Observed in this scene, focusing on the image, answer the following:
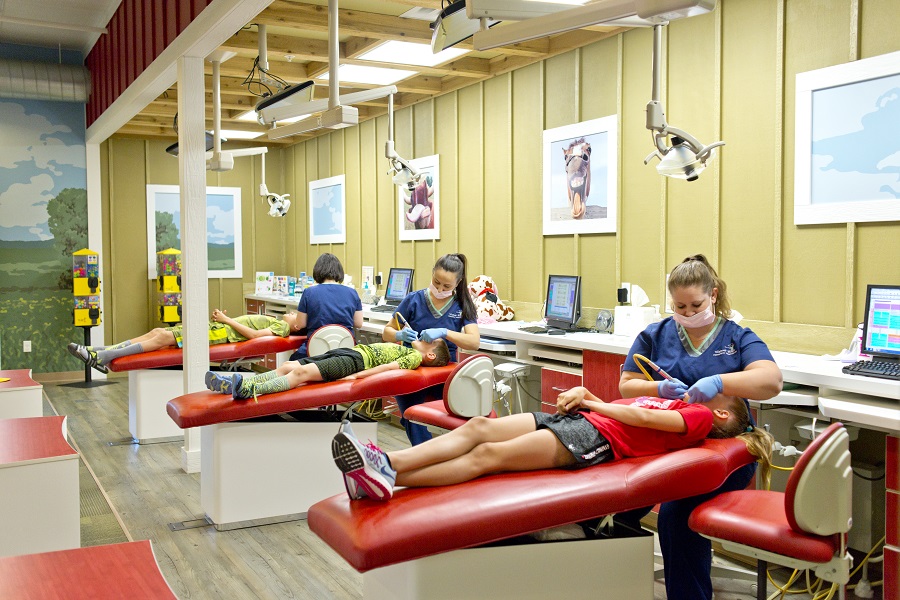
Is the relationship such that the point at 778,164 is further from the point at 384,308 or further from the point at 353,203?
the point at 353,203

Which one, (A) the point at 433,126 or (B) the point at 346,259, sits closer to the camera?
(A) the point at 433,126

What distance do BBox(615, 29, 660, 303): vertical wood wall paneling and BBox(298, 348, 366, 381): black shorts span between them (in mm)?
1799

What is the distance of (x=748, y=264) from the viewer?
13.5 feet

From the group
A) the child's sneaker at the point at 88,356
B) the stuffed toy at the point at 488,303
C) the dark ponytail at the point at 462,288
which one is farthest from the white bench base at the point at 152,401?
the dark ponytail at the point at 462,288

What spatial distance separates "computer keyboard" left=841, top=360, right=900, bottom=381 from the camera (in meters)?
2.87

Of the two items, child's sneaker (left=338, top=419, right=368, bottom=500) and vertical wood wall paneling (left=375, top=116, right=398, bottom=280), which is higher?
vertical wood wall paneling (left=375, top=116, right=398, bottom=280)

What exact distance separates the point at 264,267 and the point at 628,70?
6333 mm

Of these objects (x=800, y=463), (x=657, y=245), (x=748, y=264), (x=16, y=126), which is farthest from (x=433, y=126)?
(x=800, y=463)

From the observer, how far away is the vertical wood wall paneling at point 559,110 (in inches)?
207

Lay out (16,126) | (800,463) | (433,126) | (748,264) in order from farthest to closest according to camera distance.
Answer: (16,126) → (433,126) → (748,264) → (800,463)

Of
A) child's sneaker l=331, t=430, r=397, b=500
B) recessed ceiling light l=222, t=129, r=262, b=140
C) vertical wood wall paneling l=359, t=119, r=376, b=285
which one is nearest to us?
child's sneaker l=331, t=430, r=397, b=500

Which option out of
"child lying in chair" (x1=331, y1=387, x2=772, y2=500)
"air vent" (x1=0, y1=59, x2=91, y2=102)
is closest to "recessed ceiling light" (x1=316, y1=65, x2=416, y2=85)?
"air vent" (x1=0, y1=59, x2=91, y2=102)

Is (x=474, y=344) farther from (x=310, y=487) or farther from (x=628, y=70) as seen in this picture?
(x=628, y=70)

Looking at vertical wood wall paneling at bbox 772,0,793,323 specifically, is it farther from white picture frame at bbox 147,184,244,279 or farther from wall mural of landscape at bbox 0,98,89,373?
wall mural of landscape at bbox 0,98,89,373
